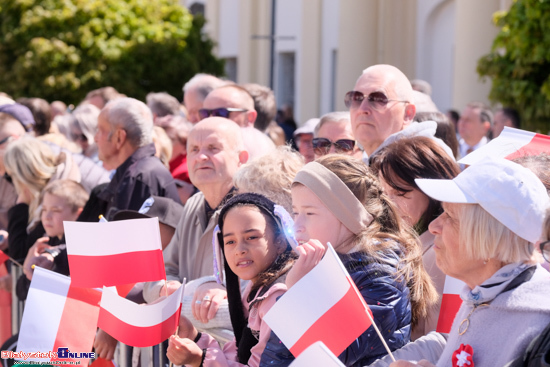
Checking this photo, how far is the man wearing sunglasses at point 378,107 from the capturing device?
4.72 meters

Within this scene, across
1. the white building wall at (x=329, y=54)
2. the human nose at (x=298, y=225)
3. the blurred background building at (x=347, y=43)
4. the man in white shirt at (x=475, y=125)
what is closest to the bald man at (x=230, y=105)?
the human nose at (x=298, y=225)

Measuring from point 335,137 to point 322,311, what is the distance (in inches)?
102

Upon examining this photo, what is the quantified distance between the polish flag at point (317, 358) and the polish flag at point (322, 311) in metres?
0.20

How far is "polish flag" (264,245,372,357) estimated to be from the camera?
8.87ft

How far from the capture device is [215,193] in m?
4.52

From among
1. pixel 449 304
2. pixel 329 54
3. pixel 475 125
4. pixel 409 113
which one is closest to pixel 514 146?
pixel 449 304

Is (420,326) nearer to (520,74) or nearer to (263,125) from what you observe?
(263,125)

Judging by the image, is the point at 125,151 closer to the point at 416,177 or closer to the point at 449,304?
the point at 416,177

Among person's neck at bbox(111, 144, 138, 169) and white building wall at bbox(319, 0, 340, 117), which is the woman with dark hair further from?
white building wall at bbox(319, 0, 340, 117)

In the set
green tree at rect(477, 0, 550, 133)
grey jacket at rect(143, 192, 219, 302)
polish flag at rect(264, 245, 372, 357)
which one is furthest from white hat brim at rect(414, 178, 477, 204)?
green tree at rect(477, 0, 550, 133)

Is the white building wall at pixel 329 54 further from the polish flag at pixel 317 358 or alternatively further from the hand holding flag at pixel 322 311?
the polish flag at pixel 317 358

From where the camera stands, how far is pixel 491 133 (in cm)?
974

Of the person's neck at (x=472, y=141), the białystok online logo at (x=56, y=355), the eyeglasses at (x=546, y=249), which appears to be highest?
the eyeglasses at (x=546, y=249)

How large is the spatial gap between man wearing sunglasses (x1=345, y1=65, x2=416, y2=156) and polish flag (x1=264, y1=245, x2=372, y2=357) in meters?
2.09
